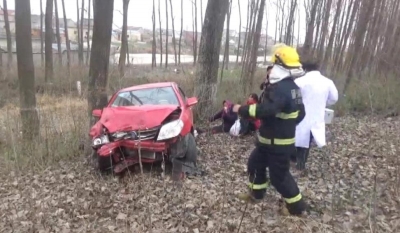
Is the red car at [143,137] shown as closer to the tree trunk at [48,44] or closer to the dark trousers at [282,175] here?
the dark trousers at [282,175]

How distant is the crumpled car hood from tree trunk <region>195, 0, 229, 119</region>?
3.85 metres

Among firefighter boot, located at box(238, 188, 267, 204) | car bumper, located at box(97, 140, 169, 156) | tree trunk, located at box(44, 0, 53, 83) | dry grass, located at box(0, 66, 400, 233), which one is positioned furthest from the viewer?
tree trunk, located at box(44, 0, 53, 83)

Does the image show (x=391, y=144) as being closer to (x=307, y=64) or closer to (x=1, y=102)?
(x=307, y=64)

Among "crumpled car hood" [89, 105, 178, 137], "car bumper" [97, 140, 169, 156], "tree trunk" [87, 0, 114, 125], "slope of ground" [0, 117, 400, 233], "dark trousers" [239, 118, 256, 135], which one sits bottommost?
"slope of ground" [0, 117, 400, 233]

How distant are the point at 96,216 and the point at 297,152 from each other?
3.02 m

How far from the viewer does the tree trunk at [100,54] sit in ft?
23.8

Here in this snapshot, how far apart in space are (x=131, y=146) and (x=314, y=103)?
106 inches

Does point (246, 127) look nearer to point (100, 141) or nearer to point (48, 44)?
point (100, 141)

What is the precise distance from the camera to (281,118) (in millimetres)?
4066

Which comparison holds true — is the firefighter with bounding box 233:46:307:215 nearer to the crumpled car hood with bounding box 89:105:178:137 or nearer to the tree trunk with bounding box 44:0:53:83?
the crumpled car hood with bounding box 89:105:178:137

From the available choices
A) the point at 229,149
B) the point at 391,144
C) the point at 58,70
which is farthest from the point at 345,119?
the point at 58,70

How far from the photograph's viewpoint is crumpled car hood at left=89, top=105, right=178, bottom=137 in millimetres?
5766

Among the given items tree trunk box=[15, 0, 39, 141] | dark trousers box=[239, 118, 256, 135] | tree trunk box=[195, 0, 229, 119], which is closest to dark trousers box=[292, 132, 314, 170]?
dark trousers box=[239, 118, 256, 135]

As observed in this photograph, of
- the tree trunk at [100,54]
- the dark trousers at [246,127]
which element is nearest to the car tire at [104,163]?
the tree trunk at [100,54]
